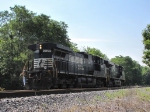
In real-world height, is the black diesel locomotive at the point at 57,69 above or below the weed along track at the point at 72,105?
above

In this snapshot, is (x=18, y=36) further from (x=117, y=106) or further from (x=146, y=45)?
(x=117, y=106)

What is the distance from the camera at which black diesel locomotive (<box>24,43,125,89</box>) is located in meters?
16.2

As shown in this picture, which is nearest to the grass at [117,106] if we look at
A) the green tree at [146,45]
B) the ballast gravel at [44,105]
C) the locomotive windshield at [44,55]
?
the ballast gravel at [44,105]

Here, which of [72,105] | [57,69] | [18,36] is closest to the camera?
[72,105]

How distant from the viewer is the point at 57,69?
16.9 metres

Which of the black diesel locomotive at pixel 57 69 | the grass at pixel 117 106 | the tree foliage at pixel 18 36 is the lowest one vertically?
the grass at pixel 117 106

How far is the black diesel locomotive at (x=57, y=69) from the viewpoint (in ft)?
53.0

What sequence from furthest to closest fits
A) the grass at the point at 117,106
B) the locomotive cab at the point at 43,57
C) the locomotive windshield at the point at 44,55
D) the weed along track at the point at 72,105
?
the locomotive windshield at the point at 44,55 < the locomotive cab at the point at 43,57 < the weed along track at the point at 72,105 < the grass at the point at 117,106

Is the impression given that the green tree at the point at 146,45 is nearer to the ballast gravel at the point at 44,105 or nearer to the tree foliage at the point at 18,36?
the tree foliage at the point at 18,36

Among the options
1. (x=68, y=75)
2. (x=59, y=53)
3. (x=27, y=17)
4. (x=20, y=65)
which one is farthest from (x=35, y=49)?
(x=27, y=17)

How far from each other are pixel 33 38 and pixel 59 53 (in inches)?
890

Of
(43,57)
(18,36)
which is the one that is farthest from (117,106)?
(18,36)

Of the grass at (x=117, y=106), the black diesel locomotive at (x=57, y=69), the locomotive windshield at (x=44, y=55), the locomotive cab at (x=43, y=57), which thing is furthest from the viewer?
the locomotive windshield at (x=44, y=55)

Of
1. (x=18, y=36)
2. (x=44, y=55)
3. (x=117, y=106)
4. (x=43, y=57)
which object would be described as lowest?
(x=117, y=106)
